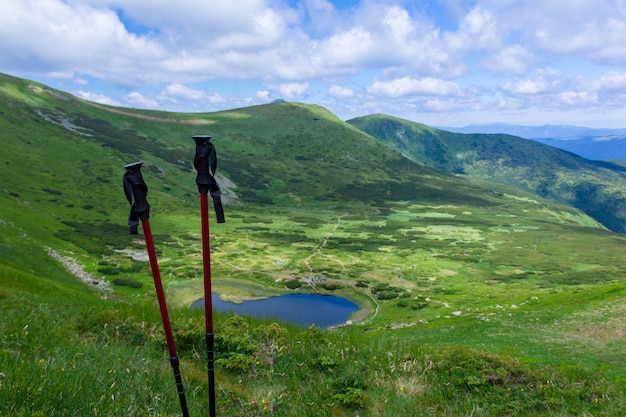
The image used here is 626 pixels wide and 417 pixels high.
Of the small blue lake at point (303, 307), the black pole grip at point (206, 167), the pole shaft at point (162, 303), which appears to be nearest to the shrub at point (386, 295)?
the small blue lake at point (303, 307)

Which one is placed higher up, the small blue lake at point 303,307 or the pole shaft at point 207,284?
the pole shaft at point 207,284

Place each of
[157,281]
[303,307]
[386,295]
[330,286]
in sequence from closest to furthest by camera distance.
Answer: [157,281]
[303,307]
[386,295]
[330,286]

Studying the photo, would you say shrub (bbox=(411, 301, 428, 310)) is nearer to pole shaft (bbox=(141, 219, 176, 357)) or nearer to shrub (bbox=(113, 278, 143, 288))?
shrub (bbox=(113, 278, 143, 288))

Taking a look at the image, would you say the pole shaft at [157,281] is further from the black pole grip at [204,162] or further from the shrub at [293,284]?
the shrub at [293,284]

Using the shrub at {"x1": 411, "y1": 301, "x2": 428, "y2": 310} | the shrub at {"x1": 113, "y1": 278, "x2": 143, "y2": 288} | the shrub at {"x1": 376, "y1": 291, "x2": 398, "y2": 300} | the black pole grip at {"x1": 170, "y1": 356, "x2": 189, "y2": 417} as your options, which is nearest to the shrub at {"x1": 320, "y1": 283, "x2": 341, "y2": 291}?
the shrub at {"x1": 376, "y1": 291, "x2": 398, "y2": 300}

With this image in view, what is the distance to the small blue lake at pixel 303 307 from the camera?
300ft

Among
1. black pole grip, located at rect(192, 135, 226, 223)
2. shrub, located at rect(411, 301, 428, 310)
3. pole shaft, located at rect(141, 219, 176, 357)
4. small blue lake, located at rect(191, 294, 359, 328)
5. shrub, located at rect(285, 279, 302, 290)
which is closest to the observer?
pole shaft, located at rect(141, 219, 176, 357)

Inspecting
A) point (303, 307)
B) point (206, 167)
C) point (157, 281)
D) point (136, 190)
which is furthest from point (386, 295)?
point (136, 190)

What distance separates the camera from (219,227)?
185 metres

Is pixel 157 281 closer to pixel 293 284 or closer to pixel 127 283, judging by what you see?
pixel 127 283

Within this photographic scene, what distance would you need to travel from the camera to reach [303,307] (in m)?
100

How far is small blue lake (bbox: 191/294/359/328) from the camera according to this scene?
9156 cm

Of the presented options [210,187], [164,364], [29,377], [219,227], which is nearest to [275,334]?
[164,364]

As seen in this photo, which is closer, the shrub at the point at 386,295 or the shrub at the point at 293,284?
A: the shrub at the point at 386,295
